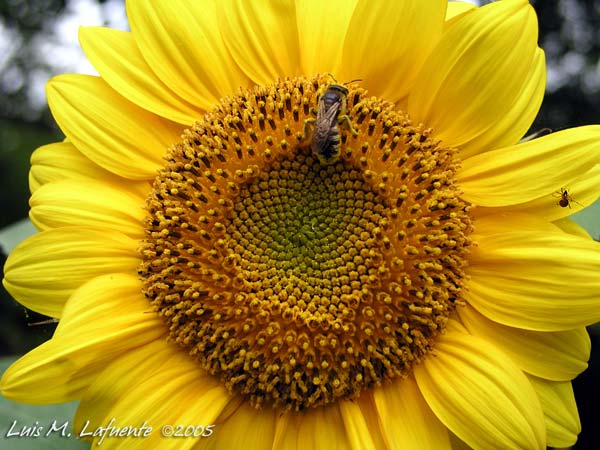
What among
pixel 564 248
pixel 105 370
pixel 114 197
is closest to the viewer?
pixel 564 248

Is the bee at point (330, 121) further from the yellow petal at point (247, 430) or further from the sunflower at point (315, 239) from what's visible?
the yellow petal at point (247, 430)

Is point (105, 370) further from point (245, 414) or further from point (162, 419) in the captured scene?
point (245, 414)

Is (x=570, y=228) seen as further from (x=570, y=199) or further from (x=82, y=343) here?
(x=82, y=343)

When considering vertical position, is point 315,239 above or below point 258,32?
below

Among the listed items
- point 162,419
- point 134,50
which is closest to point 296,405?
point 162,419

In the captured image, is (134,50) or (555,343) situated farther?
(134,50)

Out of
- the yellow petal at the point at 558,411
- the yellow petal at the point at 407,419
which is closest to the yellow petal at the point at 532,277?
the yellow petal at the point at 558,411

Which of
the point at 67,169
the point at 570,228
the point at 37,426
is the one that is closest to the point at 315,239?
the point at 570,228
